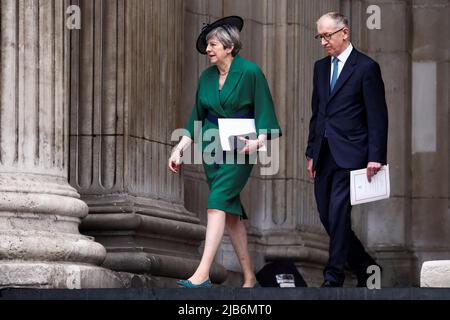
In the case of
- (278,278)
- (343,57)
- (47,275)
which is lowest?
(278,278)

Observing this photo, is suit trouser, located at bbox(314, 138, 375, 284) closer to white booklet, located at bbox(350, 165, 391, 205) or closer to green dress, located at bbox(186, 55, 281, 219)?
white booklet, located at bbox(350, 165, 391, 205)

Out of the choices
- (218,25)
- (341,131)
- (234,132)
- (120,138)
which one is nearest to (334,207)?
(341,131)

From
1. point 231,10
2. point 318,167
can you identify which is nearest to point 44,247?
point 318,167

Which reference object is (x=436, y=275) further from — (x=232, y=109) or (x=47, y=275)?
(x=47, y=275)

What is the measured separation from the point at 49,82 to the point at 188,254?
311 centimetres

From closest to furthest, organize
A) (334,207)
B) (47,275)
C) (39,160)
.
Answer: (47,275) < (334,207) < (39,160)

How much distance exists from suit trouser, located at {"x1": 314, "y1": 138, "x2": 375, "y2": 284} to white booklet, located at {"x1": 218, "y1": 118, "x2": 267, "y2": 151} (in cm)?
52

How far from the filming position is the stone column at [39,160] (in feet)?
52.5

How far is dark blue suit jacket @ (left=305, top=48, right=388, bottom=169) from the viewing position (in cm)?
1616

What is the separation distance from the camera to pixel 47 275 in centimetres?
1584

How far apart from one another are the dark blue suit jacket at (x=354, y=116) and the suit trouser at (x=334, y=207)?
0.07 m

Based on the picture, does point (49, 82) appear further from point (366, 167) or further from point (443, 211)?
point (443, 211)

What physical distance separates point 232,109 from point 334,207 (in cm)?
120
